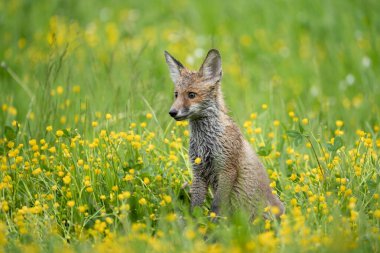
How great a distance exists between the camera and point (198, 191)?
18.5 ft

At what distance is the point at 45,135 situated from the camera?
6.61 meters

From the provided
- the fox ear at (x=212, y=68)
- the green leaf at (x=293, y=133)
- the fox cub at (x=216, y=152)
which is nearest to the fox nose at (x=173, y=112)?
the fox cub at (x=216, y=152)

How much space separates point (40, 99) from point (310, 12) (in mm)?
6305

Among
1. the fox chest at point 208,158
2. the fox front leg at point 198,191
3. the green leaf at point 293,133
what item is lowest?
the fox front leg at point 198,191

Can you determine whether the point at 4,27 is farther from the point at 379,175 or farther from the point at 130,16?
the point at 379,175

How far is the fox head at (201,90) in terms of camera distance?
5711 mm

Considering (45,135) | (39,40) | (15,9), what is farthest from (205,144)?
(15,9)

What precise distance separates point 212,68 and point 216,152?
0.84m

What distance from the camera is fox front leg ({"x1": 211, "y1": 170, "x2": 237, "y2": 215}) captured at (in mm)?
5512

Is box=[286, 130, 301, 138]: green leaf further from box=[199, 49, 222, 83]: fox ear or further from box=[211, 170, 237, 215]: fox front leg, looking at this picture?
box=[199, 49, 222, 83]: fox ear

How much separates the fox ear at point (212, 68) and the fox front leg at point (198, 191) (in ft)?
3.28

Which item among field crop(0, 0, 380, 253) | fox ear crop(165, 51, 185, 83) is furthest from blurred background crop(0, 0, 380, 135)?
fox ear crop(165, 51, 185, 83)

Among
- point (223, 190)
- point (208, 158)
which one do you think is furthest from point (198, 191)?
point (208, 158)

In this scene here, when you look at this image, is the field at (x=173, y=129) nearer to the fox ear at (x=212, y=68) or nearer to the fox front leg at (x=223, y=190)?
the fox front leg at (x=223, y=190)
